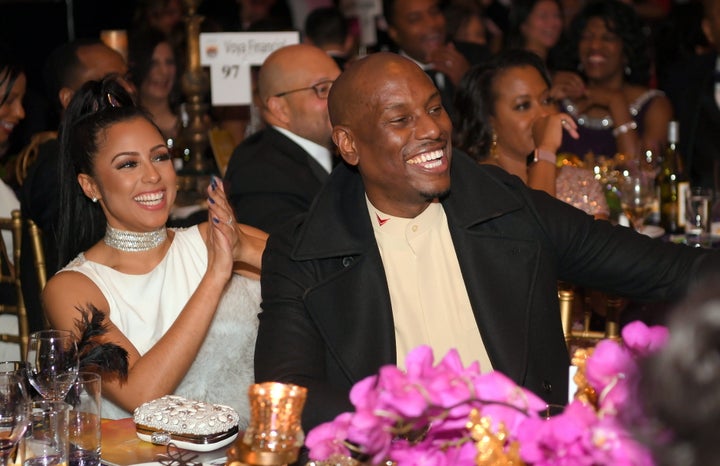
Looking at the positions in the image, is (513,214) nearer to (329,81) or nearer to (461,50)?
(329,81)

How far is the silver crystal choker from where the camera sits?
10.2ft

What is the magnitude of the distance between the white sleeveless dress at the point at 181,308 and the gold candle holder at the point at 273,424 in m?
1.37

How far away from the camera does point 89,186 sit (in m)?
3.12

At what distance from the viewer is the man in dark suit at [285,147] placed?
13.5 feet

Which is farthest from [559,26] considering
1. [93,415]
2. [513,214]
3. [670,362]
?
[670,362]

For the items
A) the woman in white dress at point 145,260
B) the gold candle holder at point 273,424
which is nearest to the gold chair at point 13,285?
the woman in white dress at point 145,260

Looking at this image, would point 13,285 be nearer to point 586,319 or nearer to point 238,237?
point 238,237

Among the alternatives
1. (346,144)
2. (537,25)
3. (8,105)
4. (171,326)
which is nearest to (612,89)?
(537,25)

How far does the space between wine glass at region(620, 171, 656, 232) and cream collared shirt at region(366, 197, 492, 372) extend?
5.36ft

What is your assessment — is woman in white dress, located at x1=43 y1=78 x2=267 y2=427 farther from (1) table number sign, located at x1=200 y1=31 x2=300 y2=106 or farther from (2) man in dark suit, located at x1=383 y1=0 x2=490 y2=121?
(2) man in dark suit, located at x1=383 y1=0 x2=490 y2=121

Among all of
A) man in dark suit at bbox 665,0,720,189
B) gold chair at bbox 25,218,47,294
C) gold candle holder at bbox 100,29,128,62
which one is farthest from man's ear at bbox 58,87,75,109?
man in dark suit at bbox 665,0,720,189

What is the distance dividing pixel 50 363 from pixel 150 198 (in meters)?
0.90

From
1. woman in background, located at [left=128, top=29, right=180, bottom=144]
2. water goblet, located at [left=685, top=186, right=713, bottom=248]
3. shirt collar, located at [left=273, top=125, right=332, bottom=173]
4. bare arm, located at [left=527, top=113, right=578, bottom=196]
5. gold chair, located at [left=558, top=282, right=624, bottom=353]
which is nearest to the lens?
gold chair, located at [left=558, top=282, right=624, bottom=353]

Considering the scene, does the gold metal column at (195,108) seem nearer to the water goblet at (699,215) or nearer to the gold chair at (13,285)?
the gold chair at (13,285)
